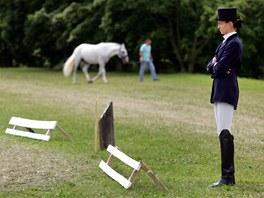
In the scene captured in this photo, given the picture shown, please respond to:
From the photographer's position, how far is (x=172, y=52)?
3597 cm

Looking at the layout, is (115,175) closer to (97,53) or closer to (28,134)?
(28,134)

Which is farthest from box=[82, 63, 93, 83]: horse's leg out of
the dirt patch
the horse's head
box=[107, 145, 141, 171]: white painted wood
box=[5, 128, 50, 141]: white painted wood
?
box=[107, 145, 141, 171]: white painted wood

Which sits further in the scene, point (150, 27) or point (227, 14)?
point (150, 27)

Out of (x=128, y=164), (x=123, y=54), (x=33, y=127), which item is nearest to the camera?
(x=128, y=164)

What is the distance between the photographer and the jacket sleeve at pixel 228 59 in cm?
743

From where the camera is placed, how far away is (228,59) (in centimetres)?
743

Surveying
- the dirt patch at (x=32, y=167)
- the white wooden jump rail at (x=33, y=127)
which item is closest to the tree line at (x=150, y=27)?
the white wooden jump rail at (x=33, y=127)

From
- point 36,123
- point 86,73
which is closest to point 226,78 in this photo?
point 36,123

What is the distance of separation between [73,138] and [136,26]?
23449mm

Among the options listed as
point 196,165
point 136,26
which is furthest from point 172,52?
point 196,165

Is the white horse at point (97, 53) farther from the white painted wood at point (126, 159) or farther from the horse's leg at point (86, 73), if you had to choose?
the white painted wood at point (126, 159)

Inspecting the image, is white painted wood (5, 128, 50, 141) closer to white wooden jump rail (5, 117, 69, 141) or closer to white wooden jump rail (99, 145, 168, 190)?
white wooden jump rail (5, 117, 69, 141)

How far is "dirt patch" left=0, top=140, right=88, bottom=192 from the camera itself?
810cm

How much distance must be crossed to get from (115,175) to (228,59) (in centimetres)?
215
